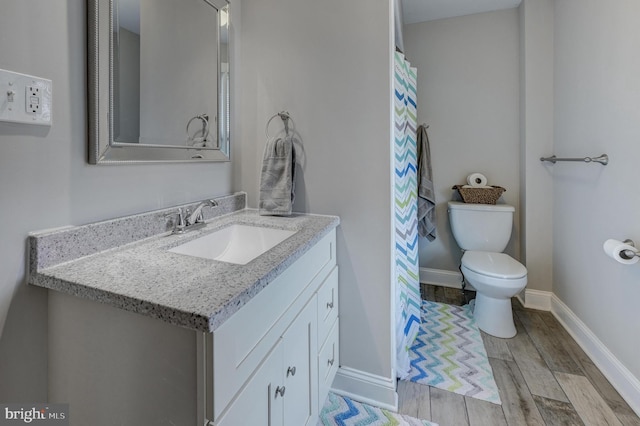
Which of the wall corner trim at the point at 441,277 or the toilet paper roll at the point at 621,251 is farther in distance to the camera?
the wall corner trim at the point at 441,277

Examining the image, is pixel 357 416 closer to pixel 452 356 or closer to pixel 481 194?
pixel 452 356

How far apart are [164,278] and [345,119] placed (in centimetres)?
103

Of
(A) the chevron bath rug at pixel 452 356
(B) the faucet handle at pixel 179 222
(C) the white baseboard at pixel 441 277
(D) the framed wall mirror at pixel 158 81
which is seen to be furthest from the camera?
(C) the white baseboard at pixel 441 277

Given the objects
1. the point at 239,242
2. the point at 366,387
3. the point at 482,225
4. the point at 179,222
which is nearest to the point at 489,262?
the point at 482,225

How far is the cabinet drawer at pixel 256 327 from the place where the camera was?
0.60 meters

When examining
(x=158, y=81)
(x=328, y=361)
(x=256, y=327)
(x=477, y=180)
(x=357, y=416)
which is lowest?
(x=357, y=416)

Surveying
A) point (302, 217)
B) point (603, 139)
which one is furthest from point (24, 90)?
point (603, 139)

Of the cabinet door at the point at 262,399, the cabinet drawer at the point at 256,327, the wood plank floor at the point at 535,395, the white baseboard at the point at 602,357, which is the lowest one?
the wood plank floor at the point at 535,395

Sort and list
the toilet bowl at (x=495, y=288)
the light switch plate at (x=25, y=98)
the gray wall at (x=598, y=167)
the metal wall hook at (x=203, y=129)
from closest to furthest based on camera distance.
→ the light switch plate at (x=25, y=98) < the metal wall hook at (x=203, y=129) < the gray wall at (x=598, y=167) < the toilet bowl at (x=495, y=288)

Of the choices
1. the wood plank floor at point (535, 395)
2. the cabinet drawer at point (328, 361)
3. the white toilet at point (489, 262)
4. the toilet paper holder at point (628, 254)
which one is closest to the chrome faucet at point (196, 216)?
the cabinet drawer at point (328, 361)

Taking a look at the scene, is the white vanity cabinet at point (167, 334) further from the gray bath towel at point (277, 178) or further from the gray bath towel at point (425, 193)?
the gray bath towel at point (425, 193)

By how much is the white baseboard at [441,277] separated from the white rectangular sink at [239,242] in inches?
78.7

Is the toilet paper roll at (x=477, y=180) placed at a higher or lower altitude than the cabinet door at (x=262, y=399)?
higher

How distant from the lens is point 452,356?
5.85 ft
